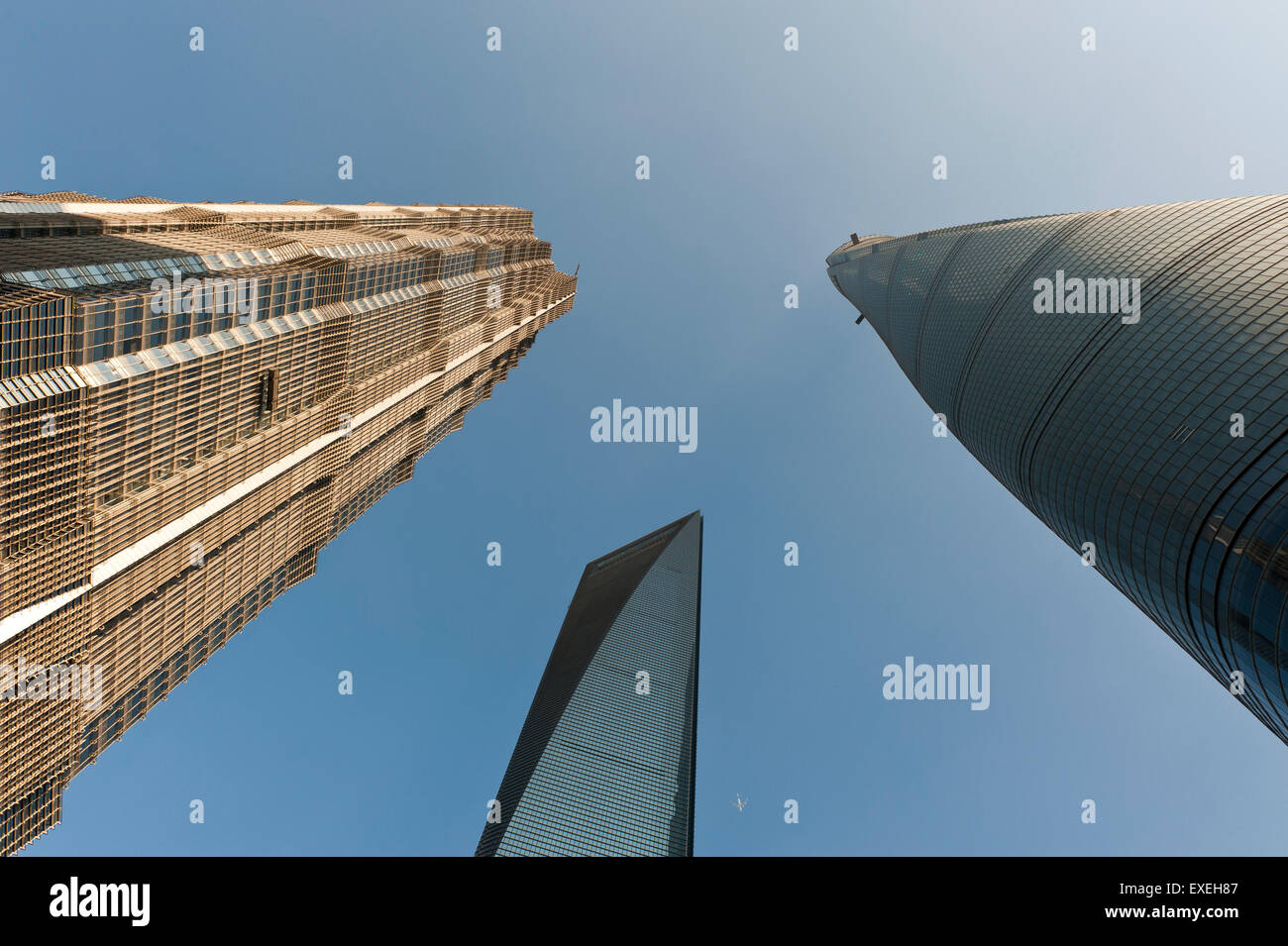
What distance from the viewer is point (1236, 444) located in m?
57.2

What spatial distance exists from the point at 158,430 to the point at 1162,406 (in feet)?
330

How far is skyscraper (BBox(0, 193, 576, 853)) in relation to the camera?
50.3 metres

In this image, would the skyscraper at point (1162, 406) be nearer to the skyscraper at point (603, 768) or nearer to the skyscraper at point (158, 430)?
the skyscraper at point (158, 430)

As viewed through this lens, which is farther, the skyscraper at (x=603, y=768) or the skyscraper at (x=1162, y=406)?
the skyscraper at (x=603, y=768)

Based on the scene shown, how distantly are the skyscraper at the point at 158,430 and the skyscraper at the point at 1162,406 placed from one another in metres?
94.6

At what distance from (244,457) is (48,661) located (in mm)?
27144

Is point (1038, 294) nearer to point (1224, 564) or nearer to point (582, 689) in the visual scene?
point (1224, 564)

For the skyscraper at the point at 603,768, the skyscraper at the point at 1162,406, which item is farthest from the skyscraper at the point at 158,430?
the skyscraper at the point at 1162,406

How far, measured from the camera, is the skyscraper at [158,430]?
165ft

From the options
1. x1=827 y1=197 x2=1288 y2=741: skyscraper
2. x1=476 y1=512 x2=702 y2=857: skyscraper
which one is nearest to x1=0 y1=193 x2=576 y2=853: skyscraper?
x1=476 y1=512 x2=702 y2=857: skyscraper

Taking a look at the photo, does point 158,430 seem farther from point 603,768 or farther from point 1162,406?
point 603,768

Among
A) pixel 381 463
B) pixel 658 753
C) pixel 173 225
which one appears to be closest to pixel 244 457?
pixel 173 225
